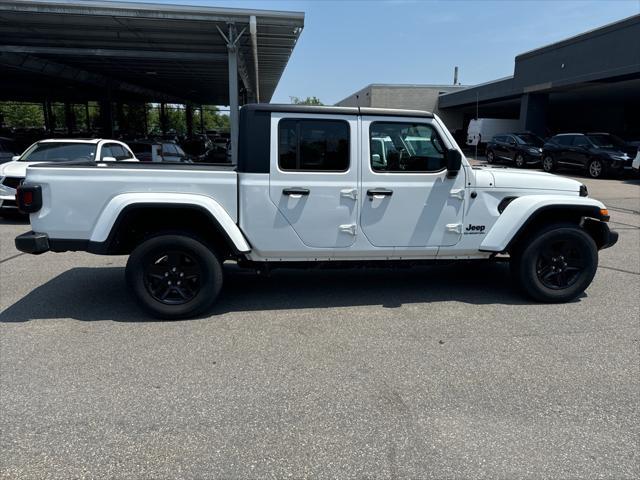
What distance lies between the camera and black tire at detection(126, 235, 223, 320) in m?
4.38

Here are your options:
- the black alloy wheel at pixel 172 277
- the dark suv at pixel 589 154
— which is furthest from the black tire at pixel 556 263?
the dark suv at pixel 589 154

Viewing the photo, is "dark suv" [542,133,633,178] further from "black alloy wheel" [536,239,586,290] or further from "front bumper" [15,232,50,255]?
"front bumper" [15,232,50,255]

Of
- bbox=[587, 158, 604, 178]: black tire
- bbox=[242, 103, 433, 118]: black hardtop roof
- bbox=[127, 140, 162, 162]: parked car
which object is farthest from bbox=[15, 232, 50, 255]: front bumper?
bbox=[587, 158, 604, 178]: black tire

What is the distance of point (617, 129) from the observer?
33.8m

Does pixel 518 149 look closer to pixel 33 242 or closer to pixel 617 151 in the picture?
pixel 617 151

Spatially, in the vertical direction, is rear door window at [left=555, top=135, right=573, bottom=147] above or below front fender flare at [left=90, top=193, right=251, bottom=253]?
above

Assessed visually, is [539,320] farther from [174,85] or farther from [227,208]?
[174,85]

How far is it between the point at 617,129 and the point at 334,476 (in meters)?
38.9

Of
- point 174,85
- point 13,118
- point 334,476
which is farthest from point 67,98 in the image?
point 334,476

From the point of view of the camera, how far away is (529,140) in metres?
23.1

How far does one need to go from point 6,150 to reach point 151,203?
1271 centimetres

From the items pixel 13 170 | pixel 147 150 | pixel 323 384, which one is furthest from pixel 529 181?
pixel 147 150

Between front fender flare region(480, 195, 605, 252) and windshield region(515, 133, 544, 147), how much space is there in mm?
19752

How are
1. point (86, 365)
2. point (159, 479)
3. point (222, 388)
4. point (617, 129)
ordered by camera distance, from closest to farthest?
point (159, 479)
point (222, 388)
point (86, 365)
point (617, 129)
